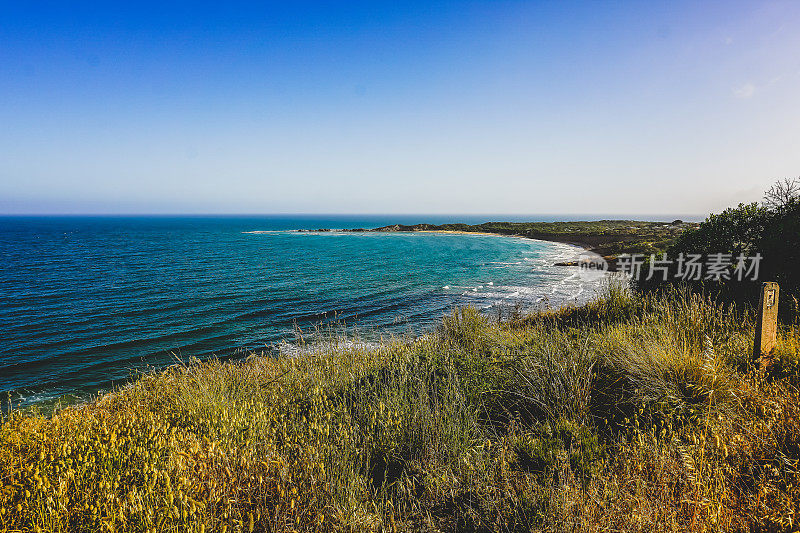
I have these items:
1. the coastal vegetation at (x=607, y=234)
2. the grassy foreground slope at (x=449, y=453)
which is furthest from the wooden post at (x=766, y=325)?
the coastal vegetation at (x=607, y=234)

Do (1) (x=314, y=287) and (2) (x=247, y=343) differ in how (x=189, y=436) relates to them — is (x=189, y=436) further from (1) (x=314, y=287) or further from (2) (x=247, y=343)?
(1) (x=314, y=287)

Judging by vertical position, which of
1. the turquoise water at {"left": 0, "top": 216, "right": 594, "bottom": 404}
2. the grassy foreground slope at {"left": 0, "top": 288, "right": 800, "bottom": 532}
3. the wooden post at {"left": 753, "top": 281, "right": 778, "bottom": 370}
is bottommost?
the turquoise water at {"left": 0, "top": 216, "right": 594, "bottom": 404}

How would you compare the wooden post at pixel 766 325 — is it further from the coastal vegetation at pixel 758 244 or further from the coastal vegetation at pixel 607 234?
the coastal vegetation at pixel 607 234

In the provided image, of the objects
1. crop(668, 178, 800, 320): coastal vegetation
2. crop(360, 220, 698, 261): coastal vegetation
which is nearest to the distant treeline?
crop(668, 178, 800, 320): coastal vegetation

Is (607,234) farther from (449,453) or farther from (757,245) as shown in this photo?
(449,453)

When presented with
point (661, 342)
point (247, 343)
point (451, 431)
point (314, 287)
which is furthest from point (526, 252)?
point (451, 431)

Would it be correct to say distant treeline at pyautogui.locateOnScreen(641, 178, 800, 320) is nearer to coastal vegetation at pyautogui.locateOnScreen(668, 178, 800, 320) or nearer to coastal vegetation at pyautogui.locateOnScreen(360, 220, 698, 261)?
coastal vegetation at pyautogui.locateOnScreen(668, 178, 800, 320)
